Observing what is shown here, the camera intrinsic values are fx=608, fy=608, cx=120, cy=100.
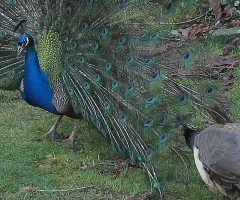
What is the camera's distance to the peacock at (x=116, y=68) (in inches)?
183

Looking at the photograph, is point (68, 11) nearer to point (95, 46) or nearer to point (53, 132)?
point (95, 46)

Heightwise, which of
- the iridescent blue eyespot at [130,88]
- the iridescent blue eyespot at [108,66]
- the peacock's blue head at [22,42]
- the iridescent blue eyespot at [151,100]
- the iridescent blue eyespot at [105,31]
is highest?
the peacock's blue head at [22,42]

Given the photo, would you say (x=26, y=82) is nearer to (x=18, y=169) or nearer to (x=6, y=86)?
(x=6, y=86)

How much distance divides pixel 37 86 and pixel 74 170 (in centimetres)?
93

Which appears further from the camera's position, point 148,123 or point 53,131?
point 53,131

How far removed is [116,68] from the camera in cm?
500

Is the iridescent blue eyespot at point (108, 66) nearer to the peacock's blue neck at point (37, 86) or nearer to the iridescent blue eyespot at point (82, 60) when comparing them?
the iridescent blue eyespot at point (82, 60)

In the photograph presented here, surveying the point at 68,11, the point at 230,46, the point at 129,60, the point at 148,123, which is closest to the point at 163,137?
the point at 148,123

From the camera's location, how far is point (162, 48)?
4922mm

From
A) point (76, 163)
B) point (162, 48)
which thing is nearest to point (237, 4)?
point (162, 48)

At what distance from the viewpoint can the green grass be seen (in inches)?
171

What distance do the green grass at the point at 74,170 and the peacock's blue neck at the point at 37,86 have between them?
36cm

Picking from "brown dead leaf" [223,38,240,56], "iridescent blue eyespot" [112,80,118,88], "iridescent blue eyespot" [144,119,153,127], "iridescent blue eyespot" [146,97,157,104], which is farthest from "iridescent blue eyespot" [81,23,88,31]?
"brown dead leaf" [223,38,240,56]

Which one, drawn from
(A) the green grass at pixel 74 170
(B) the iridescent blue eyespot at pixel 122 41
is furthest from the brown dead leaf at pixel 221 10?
(B) the iridescent blue eyespot at pixel 122 41
